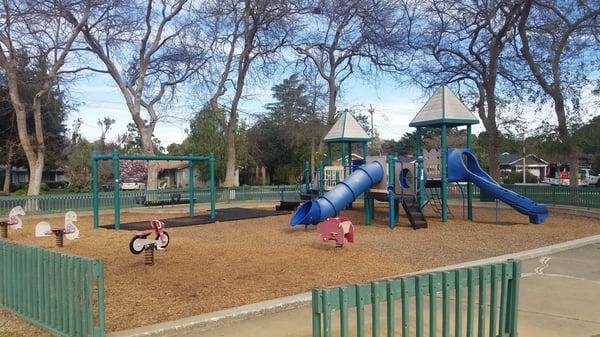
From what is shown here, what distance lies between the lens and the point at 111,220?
20.4m

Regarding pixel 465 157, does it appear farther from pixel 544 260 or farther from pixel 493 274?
pixel 493 274

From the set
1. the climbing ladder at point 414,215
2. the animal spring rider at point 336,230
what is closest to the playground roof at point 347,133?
the climbing ladder at point 414,215

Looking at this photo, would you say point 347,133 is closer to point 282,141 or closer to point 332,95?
point 332,95

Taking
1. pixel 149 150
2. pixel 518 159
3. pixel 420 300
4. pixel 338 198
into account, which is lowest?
pixel 420 300

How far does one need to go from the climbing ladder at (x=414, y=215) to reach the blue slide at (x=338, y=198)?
4.18 feet

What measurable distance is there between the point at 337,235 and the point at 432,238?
385cm

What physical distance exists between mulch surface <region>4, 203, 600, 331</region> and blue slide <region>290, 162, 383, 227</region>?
0.48m

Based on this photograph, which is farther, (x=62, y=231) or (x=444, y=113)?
(x=444, y=113)

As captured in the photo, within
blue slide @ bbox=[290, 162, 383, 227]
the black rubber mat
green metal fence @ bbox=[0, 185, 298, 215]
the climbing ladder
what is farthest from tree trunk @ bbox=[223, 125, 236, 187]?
the climbing ladder

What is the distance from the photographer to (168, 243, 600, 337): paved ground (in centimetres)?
550

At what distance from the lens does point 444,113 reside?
57.4 feet

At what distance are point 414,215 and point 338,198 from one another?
7.98 feet

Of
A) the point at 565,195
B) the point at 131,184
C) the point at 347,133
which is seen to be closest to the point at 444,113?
the point at 347,133

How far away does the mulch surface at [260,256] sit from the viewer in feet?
22.5
